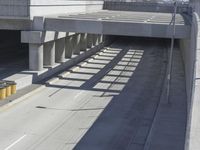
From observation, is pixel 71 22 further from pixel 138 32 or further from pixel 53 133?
pixel 53 133

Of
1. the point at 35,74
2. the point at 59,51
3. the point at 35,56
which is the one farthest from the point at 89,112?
the point at 59,51

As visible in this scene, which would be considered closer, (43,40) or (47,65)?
(43,40)

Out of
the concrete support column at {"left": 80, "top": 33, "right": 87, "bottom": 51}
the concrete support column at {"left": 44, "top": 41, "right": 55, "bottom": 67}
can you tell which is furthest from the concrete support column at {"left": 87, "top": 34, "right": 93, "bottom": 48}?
the concrete support column at {"left": 44, "top": 41, "right": 55, "bottom": 67}

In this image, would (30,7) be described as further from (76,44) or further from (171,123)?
(171,123)

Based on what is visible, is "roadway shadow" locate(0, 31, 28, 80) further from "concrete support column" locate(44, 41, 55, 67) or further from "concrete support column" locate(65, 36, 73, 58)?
"concrete support column" locate(65, 36, 73, 58)

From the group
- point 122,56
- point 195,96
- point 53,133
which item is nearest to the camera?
point 195,96

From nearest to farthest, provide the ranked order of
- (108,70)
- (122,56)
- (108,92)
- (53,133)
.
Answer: (53,133), (108,92), (108,70), (122,56)

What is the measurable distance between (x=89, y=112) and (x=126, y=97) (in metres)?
5.22

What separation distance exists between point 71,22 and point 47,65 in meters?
5.49

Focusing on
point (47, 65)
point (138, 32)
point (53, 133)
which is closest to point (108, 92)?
point (138, 32)

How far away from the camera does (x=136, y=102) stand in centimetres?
2933

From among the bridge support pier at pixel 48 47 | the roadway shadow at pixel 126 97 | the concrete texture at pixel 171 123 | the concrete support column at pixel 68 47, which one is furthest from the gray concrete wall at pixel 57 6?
the concrete texture at pixel 171 123

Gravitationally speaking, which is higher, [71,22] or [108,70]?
[71,22]

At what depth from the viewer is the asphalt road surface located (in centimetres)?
2042
